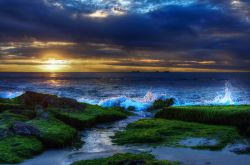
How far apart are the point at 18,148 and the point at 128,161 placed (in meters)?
4.51

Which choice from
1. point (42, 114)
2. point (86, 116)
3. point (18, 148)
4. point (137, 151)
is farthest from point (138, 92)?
point (18, 148)

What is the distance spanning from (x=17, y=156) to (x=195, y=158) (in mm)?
5976

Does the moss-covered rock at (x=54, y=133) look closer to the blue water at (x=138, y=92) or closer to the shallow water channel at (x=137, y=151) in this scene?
the shallow water channel at (x=137, y=151)

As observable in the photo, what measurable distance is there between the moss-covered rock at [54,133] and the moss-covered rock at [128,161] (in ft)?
9.07

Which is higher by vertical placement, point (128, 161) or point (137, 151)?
point (128, 161)

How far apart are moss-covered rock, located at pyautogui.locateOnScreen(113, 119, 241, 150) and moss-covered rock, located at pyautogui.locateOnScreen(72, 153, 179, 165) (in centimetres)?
257

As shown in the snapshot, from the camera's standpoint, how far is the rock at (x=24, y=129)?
1349cm

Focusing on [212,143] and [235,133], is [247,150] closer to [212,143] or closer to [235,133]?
[212,143]

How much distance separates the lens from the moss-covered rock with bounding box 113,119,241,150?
1389 centimetres

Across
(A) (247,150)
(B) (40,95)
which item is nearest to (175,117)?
(A) (247,150)

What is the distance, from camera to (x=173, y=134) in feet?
50.4

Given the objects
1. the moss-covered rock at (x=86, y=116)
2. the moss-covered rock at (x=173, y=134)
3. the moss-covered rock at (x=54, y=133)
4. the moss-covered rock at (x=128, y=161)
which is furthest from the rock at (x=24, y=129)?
the moss-covered rock at (x=86, y=116)

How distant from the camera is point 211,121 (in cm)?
1791

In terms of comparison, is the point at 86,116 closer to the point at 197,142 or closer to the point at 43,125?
the point at 43,125
